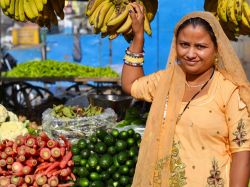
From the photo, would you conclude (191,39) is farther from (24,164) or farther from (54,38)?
(54,38)

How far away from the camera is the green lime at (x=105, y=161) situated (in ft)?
10.6

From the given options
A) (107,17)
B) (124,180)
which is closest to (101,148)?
(124,180)

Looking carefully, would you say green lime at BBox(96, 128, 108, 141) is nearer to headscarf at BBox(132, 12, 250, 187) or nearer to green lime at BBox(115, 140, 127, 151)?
green lime at BBox(115, 140, 127, 151)

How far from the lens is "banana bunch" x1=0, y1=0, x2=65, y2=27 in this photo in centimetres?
331

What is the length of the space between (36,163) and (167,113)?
4.38ft

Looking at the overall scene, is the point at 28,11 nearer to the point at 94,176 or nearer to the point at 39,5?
the point at 39,5

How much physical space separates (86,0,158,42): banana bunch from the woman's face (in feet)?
2.16

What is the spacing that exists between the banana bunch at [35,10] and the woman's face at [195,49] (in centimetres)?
134

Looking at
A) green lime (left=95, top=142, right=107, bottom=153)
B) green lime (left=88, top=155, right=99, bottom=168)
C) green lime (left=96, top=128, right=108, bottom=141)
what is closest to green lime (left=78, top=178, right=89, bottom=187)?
green lime (left=88, top=155, right=99, bottom=168)

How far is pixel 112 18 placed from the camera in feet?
→ 9.71

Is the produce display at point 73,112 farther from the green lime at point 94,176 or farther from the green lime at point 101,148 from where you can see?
the green lime at point 94,176

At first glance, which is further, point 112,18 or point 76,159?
point 76,159

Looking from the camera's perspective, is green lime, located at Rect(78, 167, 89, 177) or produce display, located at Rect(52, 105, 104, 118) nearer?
green lime, located at Rect(78, 167, 89, 177)

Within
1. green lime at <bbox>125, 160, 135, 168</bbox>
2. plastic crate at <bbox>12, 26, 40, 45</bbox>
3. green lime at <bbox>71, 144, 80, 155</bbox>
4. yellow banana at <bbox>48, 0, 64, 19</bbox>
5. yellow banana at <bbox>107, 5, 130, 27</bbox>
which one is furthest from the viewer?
plastic crate at <bbox>12, 26, 40, 45</bbox>
